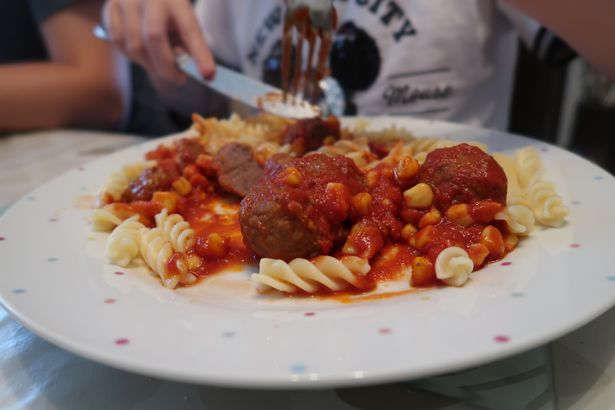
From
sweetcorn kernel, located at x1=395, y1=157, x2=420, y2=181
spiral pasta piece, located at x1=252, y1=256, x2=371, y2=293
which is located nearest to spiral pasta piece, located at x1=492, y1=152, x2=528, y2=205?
sweetcorn kernel, located at x1=395, y1=157, x2=420, y2=181

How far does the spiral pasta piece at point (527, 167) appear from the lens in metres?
2.54

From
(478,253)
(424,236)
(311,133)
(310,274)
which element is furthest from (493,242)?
(311,133)

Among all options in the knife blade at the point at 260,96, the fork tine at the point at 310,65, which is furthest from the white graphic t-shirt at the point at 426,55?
the knife blade at the point at 260,96

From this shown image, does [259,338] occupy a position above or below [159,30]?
below

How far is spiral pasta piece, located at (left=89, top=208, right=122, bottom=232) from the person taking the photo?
7.80ft

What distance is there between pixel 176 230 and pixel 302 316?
36.8 inches

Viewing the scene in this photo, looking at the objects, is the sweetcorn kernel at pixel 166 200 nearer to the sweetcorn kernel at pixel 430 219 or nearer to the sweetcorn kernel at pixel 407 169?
the sweetcorn kernel at pixel 407 169

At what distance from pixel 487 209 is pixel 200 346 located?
1171 millimetres

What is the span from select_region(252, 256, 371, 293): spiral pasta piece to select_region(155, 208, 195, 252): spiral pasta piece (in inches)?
18.6

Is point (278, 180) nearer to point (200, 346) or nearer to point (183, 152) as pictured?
point (200, 346)

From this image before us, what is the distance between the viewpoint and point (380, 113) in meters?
4.33

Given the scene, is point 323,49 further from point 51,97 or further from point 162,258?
point 51,97

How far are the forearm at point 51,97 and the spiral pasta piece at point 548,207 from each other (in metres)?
4.69

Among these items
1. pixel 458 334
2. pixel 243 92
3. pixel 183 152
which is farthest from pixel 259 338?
pixel 243 92
